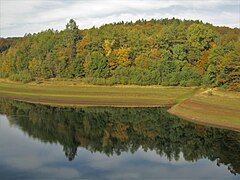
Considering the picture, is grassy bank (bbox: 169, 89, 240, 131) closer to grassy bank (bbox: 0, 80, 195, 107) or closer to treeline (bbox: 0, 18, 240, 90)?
treeline (bbox: 0, 18, 240, 90)

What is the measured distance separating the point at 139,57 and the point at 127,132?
5012cm

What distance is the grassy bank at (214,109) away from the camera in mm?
53681

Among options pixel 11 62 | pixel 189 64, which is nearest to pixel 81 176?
pixel 189 64

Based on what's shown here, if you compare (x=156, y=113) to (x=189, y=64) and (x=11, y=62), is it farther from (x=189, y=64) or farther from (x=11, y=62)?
(x=11, y=62)

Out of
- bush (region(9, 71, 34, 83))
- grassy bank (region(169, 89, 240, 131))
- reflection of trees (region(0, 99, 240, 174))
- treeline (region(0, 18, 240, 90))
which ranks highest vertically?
treeline (region(0, 18, 240, 90))

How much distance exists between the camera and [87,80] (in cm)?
9656

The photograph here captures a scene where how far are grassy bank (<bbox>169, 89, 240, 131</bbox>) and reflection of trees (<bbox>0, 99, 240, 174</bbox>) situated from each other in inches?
89.0

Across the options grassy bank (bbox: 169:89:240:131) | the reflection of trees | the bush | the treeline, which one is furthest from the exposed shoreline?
the treeline

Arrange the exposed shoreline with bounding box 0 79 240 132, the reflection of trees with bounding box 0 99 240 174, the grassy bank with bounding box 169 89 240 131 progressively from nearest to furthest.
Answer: the reflection of trees with bounding box 0 99 240 174
the grassy bank with bounding box 169 89 240 131
the exposed shoreline with bounding box 0 79 240 132

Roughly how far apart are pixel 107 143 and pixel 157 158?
8845 millimetres

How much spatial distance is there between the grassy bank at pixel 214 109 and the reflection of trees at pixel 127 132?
2.26 metres

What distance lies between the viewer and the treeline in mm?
81438

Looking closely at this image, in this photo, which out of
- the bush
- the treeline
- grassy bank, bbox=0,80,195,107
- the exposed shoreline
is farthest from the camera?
the bush

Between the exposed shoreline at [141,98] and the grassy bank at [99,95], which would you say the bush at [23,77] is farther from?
the grassy bank at [99,95]
